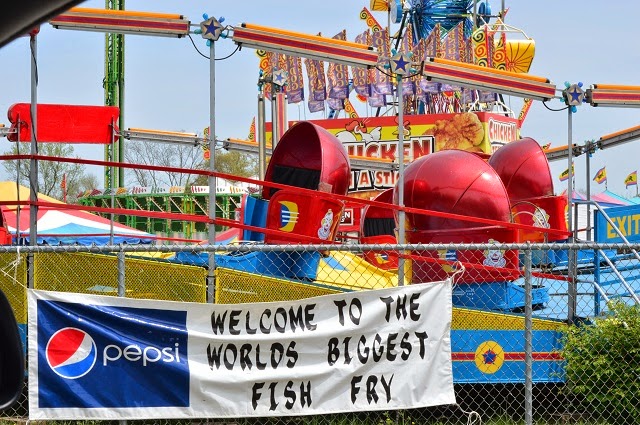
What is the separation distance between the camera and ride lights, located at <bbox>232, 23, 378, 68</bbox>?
8023 mm

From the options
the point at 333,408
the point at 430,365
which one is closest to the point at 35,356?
the point at 333,408

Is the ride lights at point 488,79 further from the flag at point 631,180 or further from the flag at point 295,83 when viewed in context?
the flag at point 631,180

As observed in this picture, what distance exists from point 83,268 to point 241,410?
2.26 metres

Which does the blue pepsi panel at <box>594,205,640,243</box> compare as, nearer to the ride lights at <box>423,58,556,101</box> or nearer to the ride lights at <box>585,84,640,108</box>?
the ride lights at <box>585,84,640,108</box>

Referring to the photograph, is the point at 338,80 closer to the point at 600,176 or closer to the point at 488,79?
the point at 600,176

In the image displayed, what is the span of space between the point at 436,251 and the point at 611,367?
2359 millimetres

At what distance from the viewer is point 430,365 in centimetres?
646

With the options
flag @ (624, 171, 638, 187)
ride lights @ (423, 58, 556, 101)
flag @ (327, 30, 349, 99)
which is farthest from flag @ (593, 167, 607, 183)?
ride lights @ (423, 58, 556, 101)

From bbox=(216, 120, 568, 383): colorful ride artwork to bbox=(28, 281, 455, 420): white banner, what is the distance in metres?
0.71

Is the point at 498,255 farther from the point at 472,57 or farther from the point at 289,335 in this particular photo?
the point at 472,57

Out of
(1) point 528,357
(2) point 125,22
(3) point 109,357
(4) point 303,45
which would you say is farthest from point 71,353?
(4) point 303,45

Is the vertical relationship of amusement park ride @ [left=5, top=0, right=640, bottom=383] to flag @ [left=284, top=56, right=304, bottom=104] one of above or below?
below

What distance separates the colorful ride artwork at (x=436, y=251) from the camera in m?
7.92

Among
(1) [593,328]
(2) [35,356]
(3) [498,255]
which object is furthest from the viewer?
(3) [498,255]
